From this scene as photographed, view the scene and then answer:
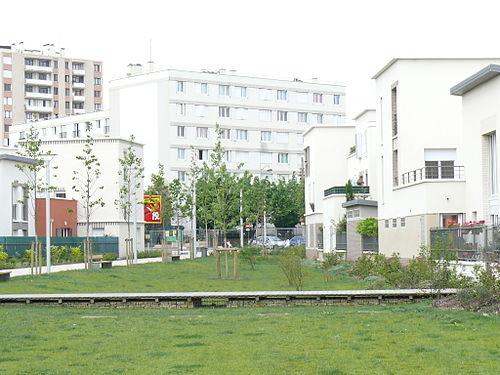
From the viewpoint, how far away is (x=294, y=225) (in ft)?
349

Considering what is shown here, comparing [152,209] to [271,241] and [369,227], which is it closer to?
[369,227]

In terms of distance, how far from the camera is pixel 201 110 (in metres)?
109

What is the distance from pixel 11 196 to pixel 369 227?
2202 centimetres

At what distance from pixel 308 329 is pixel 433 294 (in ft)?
23.0

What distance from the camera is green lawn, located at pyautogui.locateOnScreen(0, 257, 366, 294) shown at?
103 feet

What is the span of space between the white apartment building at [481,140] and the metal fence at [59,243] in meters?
23.7

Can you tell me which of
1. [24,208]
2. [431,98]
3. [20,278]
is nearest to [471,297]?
[20,278]

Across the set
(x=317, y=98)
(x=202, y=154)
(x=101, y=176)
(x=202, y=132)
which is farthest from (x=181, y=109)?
(x=101, y=176)

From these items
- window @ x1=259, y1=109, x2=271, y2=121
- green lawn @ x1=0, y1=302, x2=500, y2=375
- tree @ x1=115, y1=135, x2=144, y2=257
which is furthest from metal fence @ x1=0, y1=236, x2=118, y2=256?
window @ x1=259, y1=109, x2=271, y2=121

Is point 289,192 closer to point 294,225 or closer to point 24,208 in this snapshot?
point 294,225

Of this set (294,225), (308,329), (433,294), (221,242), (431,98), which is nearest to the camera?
(308,329)

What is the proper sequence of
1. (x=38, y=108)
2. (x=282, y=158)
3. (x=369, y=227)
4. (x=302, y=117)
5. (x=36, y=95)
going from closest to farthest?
1. (x=369, y=227)
2. (x=282, y=158)
3. (x=302, y=117)
4. (x=36, y=95)
5. (x=38, y=108)

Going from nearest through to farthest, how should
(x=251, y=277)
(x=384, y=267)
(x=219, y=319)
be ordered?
(x=219, y=319), (x=384, y=267), (x=251, y=277)

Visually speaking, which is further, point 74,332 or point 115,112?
point 115,112
